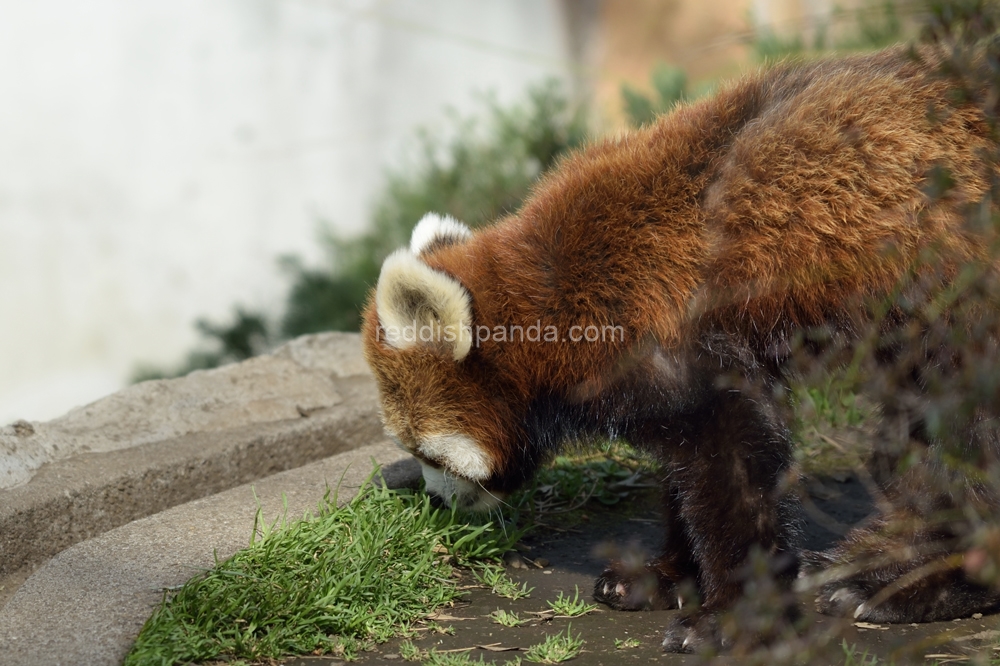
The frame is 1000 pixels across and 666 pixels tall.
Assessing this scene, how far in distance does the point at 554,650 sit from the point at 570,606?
0.41 meters

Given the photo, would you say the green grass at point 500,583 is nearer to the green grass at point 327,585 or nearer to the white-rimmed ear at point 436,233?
the green grass at point 327,585

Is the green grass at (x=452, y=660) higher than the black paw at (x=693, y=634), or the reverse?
the green grass at (x=452, y=660)

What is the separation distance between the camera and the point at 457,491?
11.8 ft

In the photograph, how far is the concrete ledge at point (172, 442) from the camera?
3.49 meters

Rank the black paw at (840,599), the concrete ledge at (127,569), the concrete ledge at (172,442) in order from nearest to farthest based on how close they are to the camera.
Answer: the concrete ledge at (127,569), the black paw at (840,599), the concrete ledge at (172,442)

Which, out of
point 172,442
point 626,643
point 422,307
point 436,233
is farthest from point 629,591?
point 172,442

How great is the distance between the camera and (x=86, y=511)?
3561mm

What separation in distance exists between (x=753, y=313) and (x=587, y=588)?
125cm

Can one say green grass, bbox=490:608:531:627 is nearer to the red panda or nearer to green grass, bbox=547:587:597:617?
green grass, bbox=547:587:597:617

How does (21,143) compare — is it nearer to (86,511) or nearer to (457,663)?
(86,511)

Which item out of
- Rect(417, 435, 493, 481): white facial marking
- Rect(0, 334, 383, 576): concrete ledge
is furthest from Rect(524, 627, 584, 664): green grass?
Rect(0, 334, 383, 576): concrete ledge

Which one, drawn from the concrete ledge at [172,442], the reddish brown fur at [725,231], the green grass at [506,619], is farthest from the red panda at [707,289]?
the concrete ledge at [172,442]

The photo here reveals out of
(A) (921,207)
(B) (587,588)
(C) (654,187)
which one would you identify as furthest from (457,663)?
(A) (921,207)

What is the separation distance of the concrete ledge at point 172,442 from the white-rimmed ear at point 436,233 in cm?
124
